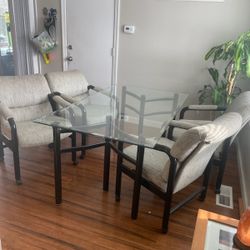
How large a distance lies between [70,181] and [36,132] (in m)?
0.57

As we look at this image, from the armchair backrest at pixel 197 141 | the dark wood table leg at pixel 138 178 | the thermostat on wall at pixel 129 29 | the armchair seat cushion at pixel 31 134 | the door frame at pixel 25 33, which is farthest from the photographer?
the door frame at pixel 25 33

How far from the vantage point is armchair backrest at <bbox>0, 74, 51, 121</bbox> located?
2564 millimetres

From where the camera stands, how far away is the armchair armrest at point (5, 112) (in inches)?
91.5

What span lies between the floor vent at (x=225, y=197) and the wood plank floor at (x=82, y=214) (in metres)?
0.05

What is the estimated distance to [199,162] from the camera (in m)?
→ 1.87

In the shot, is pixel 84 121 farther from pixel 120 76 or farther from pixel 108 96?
pixel 120 76

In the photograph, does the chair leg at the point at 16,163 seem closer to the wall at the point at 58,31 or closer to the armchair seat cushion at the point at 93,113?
the armchair seat cushion at the point at 93,113

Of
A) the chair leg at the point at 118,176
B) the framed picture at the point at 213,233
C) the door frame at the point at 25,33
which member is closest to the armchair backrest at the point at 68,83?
the chair leg at the point at 118,176

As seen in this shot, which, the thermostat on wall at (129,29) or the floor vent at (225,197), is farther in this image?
the thermostat on wall at (129,29)

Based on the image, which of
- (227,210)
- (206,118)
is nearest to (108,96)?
(206,118)

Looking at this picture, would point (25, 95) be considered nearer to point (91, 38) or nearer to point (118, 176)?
point (118, 176)

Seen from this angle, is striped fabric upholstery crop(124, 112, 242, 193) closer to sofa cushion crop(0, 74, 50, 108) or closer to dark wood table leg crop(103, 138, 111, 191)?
dark wood table leg crop(103, 138, 111, 191)

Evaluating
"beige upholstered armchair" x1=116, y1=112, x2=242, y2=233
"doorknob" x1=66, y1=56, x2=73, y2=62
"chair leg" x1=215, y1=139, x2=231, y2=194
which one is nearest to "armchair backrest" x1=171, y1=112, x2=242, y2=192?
"beige upholstered armchair" x1=116, y1=112, x2=242, y2=233

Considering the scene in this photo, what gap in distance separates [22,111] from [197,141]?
1.92m
